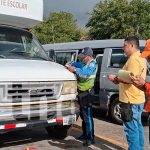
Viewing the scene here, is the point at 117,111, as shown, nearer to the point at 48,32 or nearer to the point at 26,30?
the point at 26,30

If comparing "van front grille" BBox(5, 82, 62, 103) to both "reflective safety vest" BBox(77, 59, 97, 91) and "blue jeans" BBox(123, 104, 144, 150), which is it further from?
"blue jeans" BBox(123, 104, 144, 150)

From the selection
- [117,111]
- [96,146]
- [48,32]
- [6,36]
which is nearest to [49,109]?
[96,146]

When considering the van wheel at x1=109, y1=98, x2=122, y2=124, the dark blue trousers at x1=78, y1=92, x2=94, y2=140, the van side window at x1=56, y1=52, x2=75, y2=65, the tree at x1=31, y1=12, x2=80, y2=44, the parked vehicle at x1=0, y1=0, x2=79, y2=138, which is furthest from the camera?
the tree at x1=31, y1=12, x2=80, y2=44

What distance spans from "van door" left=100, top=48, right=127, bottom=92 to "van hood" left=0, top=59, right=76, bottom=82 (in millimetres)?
2589

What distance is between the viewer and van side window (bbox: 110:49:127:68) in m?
9.23

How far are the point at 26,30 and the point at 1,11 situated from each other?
0.82 m

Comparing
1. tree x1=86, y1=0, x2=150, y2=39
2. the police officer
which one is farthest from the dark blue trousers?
tree x1=86, y1=0, x2=150, y2=39

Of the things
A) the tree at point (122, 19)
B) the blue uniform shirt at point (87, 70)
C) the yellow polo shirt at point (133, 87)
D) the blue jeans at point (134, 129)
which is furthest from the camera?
the tree at point (122, 19)

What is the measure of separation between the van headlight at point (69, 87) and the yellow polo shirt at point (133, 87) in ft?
3.97

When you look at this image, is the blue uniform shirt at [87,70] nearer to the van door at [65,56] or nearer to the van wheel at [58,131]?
the van wheel at [58,131]

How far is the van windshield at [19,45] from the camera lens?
705 cm

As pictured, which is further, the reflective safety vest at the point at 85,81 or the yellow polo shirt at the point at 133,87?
the reflective safety vest at the point at 85,81

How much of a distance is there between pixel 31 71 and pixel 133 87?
1624 millimetres

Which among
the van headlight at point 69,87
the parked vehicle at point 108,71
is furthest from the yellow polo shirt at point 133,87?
the parked vehicle at point 108,71
